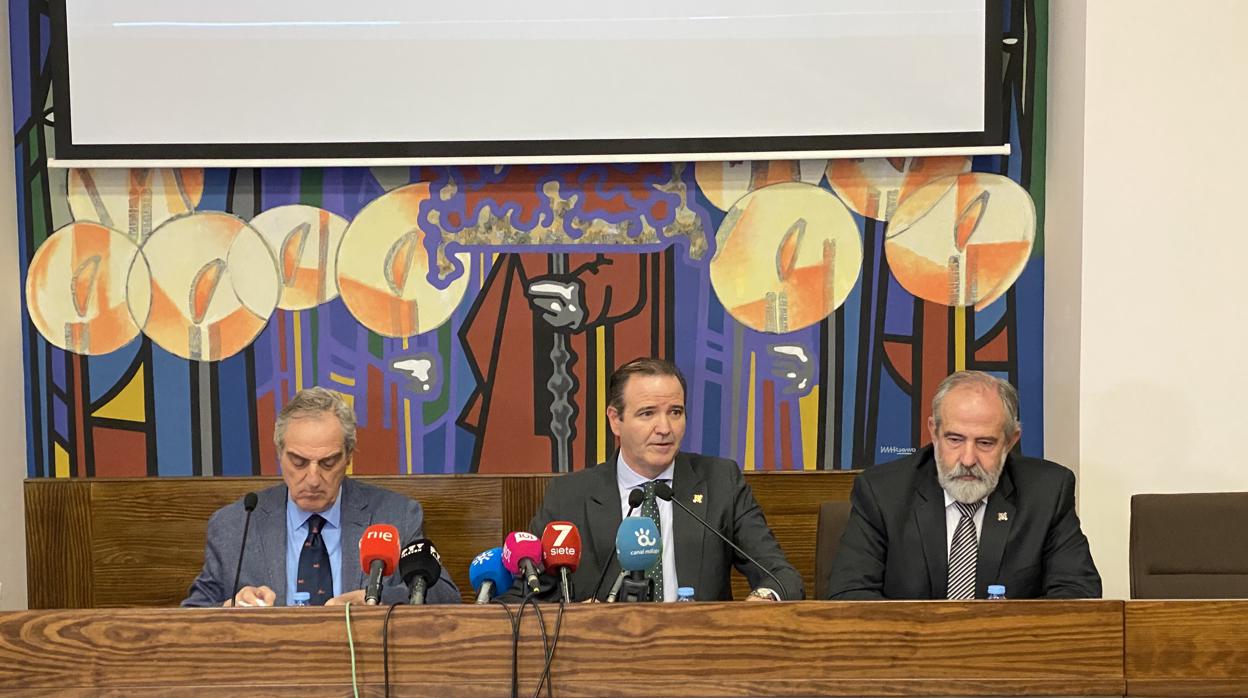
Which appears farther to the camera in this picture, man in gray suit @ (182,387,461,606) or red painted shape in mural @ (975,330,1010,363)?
red painted shape in mural @ (975,330,1010,363)

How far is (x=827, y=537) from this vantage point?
125 inches

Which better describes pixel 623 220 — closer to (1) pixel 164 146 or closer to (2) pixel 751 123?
(2) pixel 751 123

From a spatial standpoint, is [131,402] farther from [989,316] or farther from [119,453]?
[989,316]

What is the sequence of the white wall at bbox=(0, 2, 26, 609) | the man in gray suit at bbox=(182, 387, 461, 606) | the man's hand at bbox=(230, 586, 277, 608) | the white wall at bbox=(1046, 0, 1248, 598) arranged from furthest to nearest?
the white wall at bbox=(0, 2, 26, 609)
the white wall at bbox=(1046, 0, 1248, 598)
the man in gray suit at bbox=(182, 387, 461, 606)
the man's hand at bbox=(230, 586, 277, 608)

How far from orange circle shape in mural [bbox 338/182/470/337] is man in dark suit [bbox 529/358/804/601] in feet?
3.13

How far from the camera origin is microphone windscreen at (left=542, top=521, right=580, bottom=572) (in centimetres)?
227

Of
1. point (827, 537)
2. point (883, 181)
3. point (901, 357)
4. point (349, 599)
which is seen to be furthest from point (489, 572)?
point (883, 181)

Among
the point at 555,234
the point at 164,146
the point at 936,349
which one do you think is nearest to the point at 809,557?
the point at 936,349

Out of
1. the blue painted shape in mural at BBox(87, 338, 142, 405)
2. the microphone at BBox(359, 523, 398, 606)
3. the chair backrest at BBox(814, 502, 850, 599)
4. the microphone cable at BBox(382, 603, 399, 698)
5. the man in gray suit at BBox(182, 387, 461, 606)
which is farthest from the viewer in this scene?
the blue painted shape in mural at BBox(87, 338, 142, 405)

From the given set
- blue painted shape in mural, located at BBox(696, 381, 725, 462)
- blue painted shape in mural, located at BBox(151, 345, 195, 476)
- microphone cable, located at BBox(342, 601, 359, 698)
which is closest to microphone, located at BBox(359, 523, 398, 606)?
microphone cable, located at BBox(342, 601, 359, 698)

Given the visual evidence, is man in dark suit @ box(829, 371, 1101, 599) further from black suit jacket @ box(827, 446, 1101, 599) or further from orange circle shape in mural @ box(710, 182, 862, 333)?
orange circle shape in mural @ box(710, 182, 862, 333)

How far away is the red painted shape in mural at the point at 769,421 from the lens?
3.92 metres

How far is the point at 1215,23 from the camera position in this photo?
3.58 m

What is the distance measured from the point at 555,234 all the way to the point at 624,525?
181 centimetres
